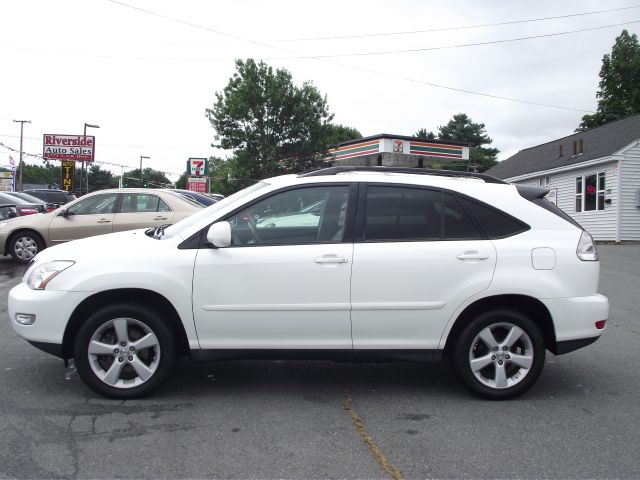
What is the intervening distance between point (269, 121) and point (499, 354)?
30.6 m

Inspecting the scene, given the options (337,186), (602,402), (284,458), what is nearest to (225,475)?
(284,458)

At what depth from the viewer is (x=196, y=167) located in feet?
94.9

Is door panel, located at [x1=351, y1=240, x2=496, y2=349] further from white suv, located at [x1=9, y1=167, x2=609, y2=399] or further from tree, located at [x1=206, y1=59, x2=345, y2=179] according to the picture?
tree, located at [x1=206, y1=59, x2=345, y2=179]

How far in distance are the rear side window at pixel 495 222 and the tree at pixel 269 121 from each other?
1165 inches

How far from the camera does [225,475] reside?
10.6 feet

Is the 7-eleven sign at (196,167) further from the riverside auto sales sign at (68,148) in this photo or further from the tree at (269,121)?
the riverside auto sales sign at (68,148)

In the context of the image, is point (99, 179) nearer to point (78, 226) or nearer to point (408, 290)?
point (78, 226)

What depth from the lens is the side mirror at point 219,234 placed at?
13.8ft

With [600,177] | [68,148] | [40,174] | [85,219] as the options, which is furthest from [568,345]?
[40,174]

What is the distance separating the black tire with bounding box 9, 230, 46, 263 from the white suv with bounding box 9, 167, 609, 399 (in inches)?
317

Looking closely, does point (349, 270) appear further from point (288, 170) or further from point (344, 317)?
point (288, 170)

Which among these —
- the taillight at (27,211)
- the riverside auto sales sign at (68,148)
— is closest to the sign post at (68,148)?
the riverside auto sales sign at (68,148)

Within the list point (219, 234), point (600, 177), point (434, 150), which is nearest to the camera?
point (219, 234)

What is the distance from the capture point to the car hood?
169 inches
